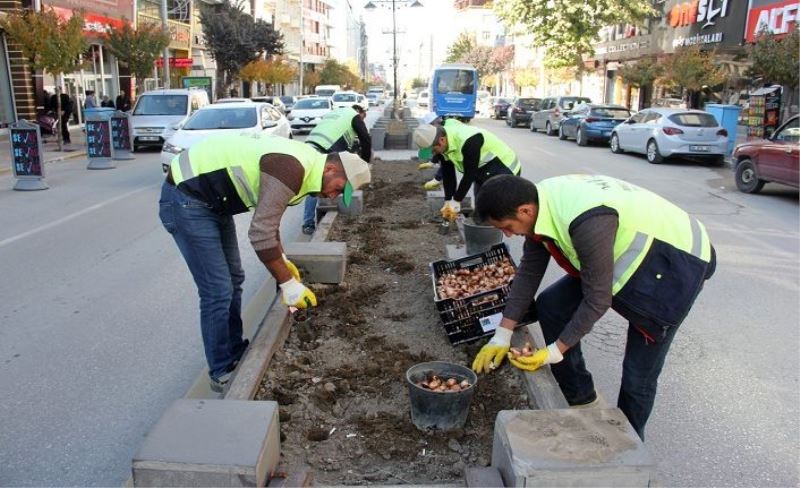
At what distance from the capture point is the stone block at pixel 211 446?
2.56 m

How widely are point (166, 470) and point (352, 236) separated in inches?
209

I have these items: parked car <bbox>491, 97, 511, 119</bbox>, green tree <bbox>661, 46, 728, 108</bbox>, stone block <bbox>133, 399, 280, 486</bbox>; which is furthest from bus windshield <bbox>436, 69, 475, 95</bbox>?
stone block <bbox>133, 399, 280, 486</bbox>

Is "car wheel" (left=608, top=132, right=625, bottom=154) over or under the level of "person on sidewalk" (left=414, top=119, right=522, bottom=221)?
under

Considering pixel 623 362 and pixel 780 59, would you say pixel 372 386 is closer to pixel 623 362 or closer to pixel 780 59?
pixel 623 362

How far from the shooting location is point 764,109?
18156mm

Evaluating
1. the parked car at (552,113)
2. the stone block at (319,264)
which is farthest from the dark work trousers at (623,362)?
the parked car at (552,113)

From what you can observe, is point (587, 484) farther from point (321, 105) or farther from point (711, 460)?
point (321, 105)

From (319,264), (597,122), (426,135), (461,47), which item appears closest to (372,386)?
(319,264)

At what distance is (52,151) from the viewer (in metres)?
18.7

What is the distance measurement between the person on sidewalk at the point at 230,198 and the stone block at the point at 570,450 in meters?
1.49

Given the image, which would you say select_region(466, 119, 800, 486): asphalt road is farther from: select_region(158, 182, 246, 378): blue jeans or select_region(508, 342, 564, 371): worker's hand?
select_region(158, 182, 246, 378): blue jeans

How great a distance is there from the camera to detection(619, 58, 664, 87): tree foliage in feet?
86.9

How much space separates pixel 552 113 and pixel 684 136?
1112 centimetres

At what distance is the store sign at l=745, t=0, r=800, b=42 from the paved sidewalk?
70.3 ft
